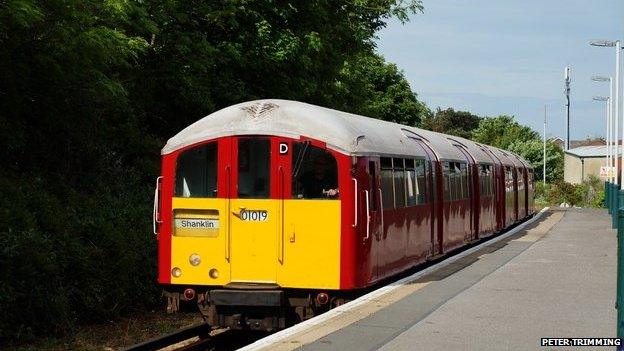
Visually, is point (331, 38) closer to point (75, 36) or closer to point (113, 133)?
point (113, 133)

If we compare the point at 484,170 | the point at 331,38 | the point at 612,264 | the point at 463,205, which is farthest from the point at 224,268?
the point at 331,38

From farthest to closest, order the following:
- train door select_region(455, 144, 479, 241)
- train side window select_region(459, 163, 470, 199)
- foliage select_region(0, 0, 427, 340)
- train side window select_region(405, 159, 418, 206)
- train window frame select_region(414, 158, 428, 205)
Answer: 1. train door select_region(455, 144, 479, 241)
2. train side window select_region(459, 163, 470, 199)
3. train window frame select_region(414, 158, 428, 205)
4. train side window select_region(405, 159, 418, 206)
5. foliage select_region(0, 0, 427, 340)

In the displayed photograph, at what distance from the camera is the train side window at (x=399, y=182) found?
1412cm

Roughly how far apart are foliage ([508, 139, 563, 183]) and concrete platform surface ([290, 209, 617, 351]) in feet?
264

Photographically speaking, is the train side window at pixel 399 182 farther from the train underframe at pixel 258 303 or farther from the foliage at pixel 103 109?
the foliage at pixel 103 109

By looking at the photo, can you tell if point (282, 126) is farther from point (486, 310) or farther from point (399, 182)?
point (486, 310)

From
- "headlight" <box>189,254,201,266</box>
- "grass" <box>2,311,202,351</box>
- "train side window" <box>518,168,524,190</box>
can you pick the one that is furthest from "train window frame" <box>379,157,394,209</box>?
"train side window" <box>518,168,524,190</box>

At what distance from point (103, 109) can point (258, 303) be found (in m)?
8.98

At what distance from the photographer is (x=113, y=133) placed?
834 inches

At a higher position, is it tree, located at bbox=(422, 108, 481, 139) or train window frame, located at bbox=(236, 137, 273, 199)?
tree, located at bbox=(422, 108, 481, 139)

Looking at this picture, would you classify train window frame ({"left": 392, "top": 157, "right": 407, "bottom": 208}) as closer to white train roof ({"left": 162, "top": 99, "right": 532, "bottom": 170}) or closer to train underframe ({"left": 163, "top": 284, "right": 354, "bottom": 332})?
white train roof ({"left": 162, "top": 99, "right": 532, "bottom": 170})

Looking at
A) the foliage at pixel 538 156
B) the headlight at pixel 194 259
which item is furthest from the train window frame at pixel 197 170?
the foliage at pixel 538 156

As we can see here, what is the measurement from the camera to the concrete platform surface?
9453 millimetres

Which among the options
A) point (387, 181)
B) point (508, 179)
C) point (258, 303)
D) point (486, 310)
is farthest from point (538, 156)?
point (258, 303)
